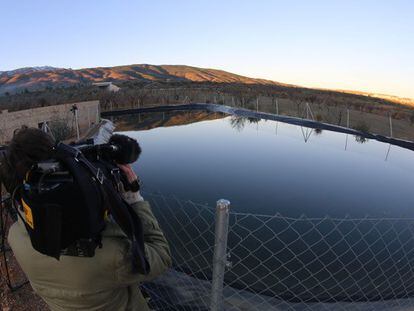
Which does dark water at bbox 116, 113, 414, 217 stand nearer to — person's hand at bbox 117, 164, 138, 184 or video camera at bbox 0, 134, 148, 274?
person's hand at bbox 117, 164, 138, 184

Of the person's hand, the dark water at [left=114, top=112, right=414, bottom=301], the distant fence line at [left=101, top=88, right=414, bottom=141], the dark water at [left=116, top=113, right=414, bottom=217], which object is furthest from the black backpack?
the distant fence line at [left=101, top=88, right=414, bottom=141]

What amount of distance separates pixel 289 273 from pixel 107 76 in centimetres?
6594

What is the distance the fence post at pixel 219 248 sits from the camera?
4.97 feet

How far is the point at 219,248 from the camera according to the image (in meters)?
1.59

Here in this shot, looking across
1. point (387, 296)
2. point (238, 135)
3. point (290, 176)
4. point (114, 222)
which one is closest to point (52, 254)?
point (114, 222)

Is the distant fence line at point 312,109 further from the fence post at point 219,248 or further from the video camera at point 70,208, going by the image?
the video camera at point 70,208

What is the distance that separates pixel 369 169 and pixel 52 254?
9035 millimetres

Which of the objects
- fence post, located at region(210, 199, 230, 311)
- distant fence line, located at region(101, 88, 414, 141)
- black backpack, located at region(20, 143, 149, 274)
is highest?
black backpack, located at region(20, 143, 149, 274)

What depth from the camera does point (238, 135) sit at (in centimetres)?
1335

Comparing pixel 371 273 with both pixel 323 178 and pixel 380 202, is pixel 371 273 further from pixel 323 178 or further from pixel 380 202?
pixel 323 178

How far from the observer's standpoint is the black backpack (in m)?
0.93

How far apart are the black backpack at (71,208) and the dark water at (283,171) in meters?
4.83

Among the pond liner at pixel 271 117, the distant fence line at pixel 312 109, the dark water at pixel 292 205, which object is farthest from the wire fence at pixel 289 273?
the distant fence line at pixel 312 109

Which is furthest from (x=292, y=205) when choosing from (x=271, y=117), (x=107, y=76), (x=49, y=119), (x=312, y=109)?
(x=107, y=76)
